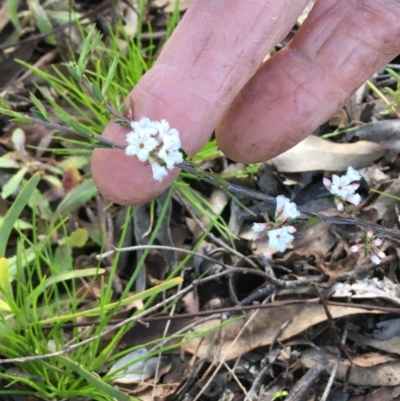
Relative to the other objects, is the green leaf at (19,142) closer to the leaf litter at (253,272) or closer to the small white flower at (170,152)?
the leaf litter at (253,272)

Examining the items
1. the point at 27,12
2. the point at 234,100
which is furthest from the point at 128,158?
the point at 27,12

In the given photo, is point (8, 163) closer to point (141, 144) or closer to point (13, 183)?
point (13, 183)

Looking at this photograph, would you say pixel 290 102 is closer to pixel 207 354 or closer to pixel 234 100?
pixel 234 100

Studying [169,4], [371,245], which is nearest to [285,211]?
[371,245]

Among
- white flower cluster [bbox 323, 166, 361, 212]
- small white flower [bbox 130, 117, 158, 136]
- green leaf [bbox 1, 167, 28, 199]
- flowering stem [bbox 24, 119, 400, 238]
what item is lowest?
green leaf [bbox 1, 167, 28, 199]

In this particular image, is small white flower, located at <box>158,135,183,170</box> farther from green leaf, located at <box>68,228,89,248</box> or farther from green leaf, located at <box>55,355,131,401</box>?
green leaf, located at <box>68,228,89,248</box>

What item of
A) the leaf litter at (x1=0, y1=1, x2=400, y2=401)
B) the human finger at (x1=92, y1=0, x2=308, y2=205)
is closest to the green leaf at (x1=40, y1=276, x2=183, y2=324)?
the leaf litter at (x1=0, y1=1, x2=400, y2=401)
